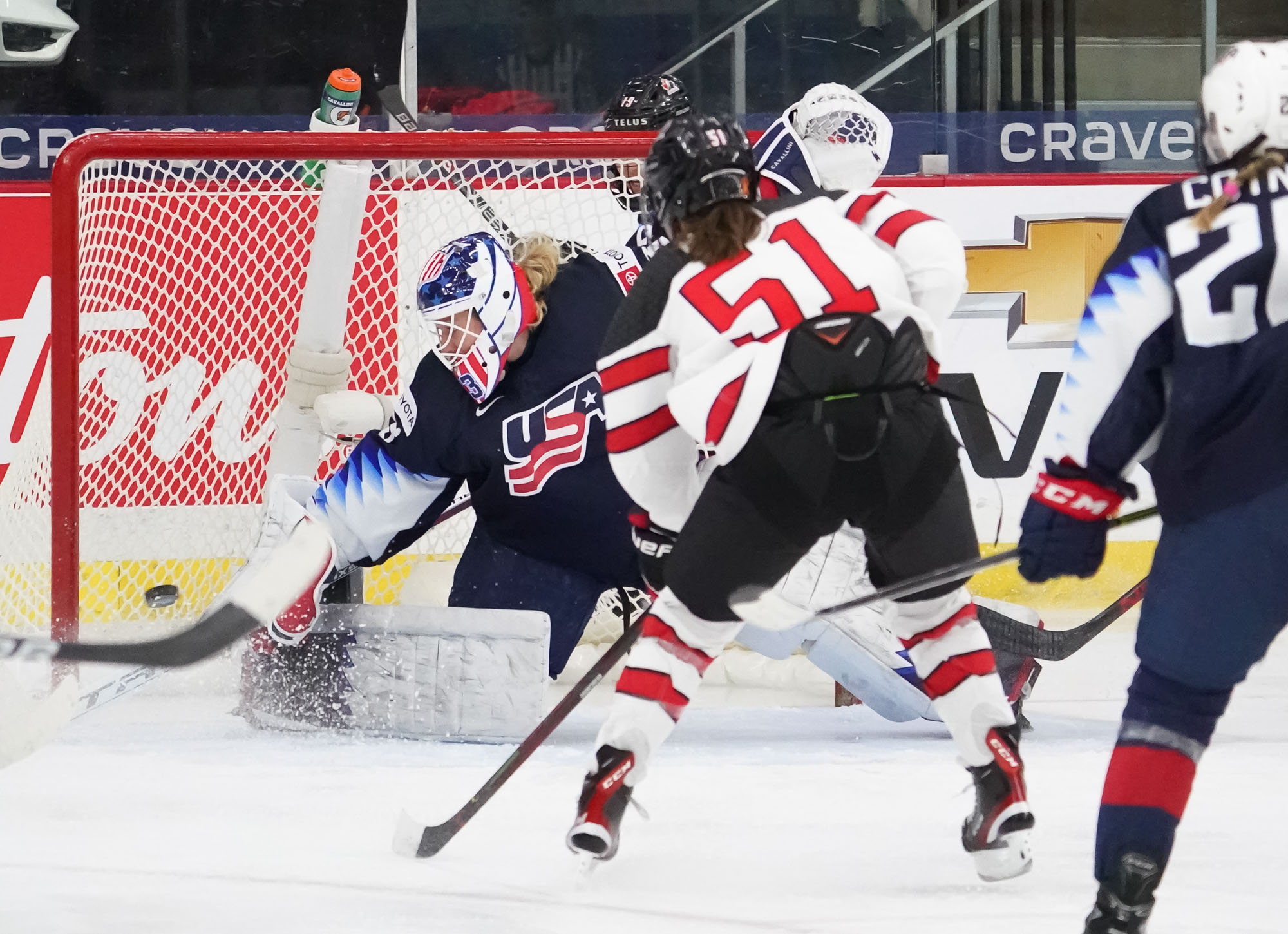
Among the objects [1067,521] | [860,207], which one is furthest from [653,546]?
[1067,521]

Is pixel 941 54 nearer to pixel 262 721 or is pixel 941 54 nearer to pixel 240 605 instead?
pixel 262 721

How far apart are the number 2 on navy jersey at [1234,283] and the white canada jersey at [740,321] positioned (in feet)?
1.58

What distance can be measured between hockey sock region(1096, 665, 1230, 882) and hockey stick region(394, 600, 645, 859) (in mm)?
719

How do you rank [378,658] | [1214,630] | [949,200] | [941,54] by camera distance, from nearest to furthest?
[1214,630] → [378,658] → [949,200] → [941,54]

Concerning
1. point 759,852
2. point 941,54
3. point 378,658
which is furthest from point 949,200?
point 759,852

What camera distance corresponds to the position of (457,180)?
3.65 metres

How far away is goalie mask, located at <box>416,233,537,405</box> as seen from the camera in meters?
2.76

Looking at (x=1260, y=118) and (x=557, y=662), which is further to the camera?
(x=557, y=662)

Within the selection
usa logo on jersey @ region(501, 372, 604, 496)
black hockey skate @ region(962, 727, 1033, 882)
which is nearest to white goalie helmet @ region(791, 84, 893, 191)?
usa logo on jersey @ region(501, 372, 604, 496)

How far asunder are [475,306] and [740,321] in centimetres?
98

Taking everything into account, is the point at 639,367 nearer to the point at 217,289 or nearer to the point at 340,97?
the point at 340,97

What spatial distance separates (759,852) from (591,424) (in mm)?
1022

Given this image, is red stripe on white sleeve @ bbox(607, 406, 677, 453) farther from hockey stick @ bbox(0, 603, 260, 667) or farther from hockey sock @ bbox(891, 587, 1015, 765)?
hockey stick @ bbox(0, 603, 260, 667)

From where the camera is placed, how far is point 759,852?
2152 millimetres
